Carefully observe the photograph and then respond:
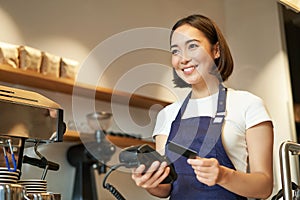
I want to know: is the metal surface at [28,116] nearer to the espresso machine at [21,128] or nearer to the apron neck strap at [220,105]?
the espresso machine at [21,128]

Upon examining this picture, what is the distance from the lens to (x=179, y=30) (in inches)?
54.4

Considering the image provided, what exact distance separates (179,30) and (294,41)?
7.26 feet

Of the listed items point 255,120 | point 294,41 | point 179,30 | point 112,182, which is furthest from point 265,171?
point 294,41

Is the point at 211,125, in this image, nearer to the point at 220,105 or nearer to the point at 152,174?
the point at 220,105

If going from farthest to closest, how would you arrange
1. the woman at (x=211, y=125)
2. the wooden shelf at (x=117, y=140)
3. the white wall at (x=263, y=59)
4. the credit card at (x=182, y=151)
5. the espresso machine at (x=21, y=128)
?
the white wall at (x=263, y=59) → the wooden shelf at (x=117, y=140) → the woman at (x=211, y=125) → the credit card at (x=182, y=151) → the espresso machine at (x=21, y=128)

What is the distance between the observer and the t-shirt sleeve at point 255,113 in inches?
49.9

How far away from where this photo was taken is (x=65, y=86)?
241 centimetres

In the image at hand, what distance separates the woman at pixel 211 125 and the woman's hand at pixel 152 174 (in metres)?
0.09

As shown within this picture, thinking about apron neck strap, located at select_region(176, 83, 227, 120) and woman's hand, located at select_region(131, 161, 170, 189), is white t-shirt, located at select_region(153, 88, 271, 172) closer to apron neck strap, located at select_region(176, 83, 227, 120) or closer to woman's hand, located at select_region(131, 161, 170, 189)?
apron neck strap, located at select_region(176, 83, 227, 120)

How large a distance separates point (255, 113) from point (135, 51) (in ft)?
5.94

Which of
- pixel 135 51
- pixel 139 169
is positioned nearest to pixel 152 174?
pixel 139 169

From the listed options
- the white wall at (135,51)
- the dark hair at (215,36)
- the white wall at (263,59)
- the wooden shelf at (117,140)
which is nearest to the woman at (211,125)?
the dark hair at (215,36)

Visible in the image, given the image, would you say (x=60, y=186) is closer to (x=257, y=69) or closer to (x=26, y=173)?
(x=26, y=173)

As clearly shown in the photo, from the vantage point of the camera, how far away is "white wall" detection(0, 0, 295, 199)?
246 cm
